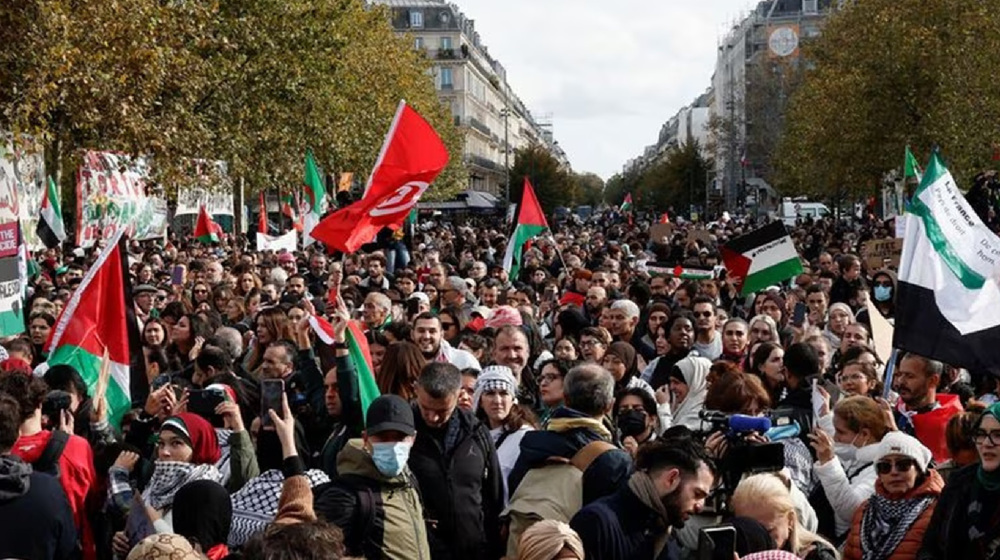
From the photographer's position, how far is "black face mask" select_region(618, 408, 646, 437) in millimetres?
7168

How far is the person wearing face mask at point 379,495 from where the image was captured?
5613 millimetres

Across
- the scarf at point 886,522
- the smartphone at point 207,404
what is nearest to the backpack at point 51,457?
the smartphone at point 207,404

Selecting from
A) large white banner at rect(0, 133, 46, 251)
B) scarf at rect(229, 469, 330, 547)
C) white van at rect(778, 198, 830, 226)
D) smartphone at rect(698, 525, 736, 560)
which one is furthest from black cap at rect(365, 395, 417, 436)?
white van at rect(778, 198, 830, 226)

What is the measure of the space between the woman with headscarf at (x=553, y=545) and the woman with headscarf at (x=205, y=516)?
128 cm

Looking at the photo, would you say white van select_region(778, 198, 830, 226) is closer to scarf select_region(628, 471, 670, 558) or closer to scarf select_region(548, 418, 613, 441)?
scarf select_region(548, 418, 613, 441)

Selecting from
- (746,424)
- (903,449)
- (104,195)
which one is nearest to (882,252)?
(104,195)

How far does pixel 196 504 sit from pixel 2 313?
5.55 m

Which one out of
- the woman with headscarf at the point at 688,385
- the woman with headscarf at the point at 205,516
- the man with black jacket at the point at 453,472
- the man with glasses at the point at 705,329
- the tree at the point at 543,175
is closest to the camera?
the woman with headscarf at the point at 205,516

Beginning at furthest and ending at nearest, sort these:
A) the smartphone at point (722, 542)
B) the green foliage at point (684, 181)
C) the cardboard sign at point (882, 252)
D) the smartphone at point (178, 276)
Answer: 1. the green foliage at point (684, 181)
2. the cardboard sign at point (882, 252)
3. the smartphone at point (178, 276)
4. the smartphone at point (722, 542)

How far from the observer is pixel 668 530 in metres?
5.13

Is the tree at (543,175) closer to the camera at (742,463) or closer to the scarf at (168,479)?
the scarf at (168,479)

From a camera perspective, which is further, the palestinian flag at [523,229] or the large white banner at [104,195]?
the large white banner at [104,195]

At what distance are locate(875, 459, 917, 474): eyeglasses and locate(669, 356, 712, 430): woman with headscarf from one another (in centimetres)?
262

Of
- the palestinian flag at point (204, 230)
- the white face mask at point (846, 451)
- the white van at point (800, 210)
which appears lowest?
the white face mask at point (846, 451)
